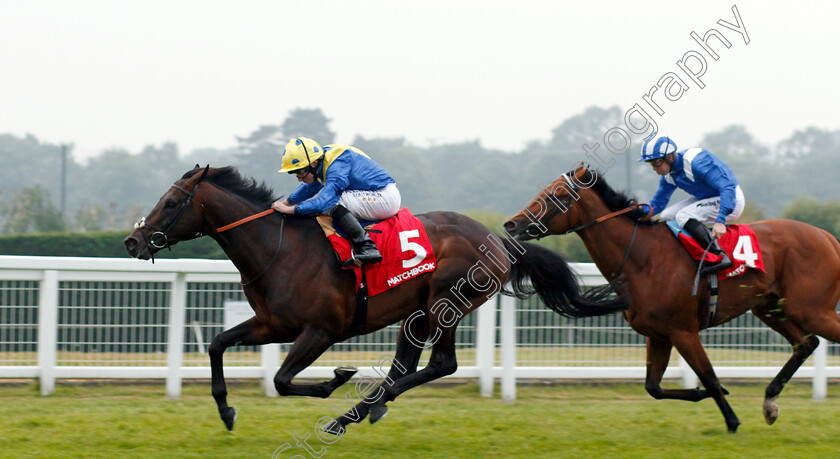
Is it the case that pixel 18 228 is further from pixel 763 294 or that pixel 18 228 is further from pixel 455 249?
pixel 763 294

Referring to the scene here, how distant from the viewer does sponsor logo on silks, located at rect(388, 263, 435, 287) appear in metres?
4.79

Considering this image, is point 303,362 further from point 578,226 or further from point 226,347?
point 578,226

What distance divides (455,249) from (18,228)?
13.3m

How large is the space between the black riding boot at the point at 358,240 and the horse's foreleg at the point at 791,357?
8.48ft

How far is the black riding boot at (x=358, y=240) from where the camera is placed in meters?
4.63

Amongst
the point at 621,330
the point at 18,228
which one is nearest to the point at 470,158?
the point at 18,228

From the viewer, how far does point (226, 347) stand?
467 cm

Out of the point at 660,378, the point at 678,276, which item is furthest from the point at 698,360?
the point at 678,276

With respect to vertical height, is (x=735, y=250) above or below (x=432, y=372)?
above

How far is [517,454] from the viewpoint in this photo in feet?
14.4

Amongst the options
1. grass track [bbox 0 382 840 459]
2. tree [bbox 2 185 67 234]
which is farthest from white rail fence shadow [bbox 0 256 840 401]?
tree [bbox 2 185 67 234]

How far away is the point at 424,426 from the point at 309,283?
1.25 metres

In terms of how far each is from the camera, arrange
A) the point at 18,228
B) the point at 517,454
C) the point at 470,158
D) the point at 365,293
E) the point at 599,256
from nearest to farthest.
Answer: the point at 517,454 → the point at 365,293 → the point at 599,256 → the point at 18,228 → the point at 470,158

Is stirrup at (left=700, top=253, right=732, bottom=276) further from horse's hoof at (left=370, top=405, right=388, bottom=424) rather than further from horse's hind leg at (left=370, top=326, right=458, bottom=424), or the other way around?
horse's hoof at (left=370, top=405, right=388, bottom=424)
